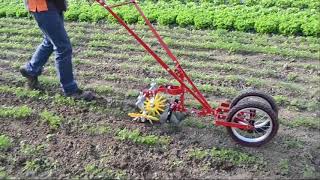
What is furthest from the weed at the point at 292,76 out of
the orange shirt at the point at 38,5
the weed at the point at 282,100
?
the orange shirt at the point at 38,5

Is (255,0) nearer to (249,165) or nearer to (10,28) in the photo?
(10,28)

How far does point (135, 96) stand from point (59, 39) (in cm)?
121

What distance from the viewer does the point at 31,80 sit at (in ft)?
19.9

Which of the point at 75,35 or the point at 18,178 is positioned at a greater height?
the point at 75,35

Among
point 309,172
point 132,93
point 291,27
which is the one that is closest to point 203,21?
point 291,27

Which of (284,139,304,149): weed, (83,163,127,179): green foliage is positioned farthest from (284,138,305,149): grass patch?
(83,163,127,179): green foliage

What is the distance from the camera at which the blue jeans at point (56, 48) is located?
5.16m

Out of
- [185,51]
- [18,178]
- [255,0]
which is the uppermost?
[255,0]

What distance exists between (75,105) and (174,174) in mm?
1749

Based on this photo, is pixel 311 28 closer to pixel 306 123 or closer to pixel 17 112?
pixel 306 123

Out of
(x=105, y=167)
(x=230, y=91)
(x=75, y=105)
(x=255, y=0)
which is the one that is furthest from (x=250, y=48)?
(x=105, y=167)

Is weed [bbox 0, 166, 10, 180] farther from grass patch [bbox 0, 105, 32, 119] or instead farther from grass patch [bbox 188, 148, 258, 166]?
grass patch [bbox 188, 148, 258, 166]

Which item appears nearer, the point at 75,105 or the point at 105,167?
the point at 105,167

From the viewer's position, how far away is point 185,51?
7219 mm
